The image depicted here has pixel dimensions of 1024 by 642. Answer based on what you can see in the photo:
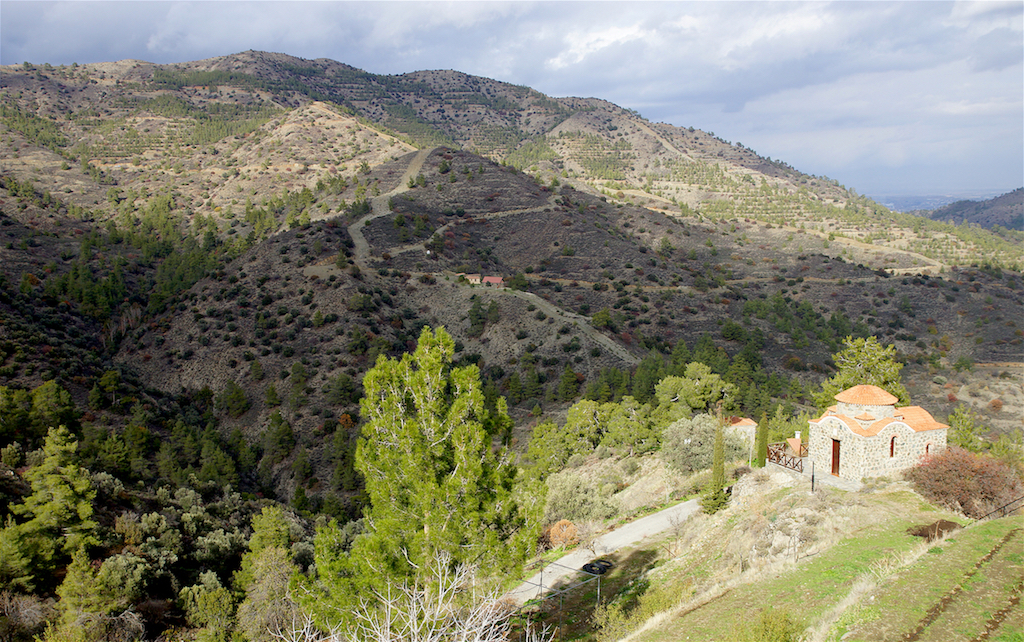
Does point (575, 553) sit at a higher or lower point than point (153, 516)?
lower

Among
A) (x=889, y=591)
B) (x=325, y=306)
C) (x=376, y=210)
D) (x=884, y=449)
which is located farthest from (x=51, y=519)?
(x=376, y=210)

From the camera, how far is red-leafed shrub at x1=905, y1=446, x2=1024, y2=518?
21109mm

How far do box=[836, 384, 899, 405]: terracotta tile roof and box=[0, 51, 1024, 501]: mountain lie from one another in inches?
881

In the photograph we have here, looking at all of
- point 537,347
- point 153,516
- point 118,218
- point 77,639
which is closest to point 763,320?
point 537,347

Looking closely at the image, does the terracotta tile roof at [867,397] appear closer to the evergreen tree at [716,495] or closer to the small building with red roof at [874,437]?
the small building with red roof at [874,437]

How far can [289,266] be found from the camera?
7331 centimetres

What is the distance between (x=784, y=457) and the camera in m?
27.9

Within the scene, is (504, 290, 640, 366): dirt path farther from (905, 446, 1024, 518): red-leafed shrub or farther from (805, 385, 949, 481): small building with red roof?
(905, 446, 1024, 518): red-leafed shrub

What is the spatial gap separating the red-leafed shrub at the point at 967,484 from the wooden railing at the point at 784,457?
4416 millimetres

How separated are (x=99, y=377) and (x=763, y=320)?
7109 cm

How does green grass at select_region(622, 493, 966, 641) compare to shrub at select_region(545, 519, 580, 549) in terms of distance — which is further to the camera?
shrub at select_region(545, 519, 580, 549)

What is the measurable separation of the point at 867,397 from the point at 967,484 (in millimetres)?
5019

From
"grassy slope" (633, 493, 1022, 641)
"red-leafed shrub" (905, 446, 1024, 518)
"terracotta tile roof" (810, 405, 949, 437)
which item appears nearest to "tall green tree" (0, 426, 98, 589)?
"grassy slope" (633, 493, 1022, 641)

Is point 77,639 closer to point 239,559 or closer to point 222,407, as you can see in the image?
point 239,559
